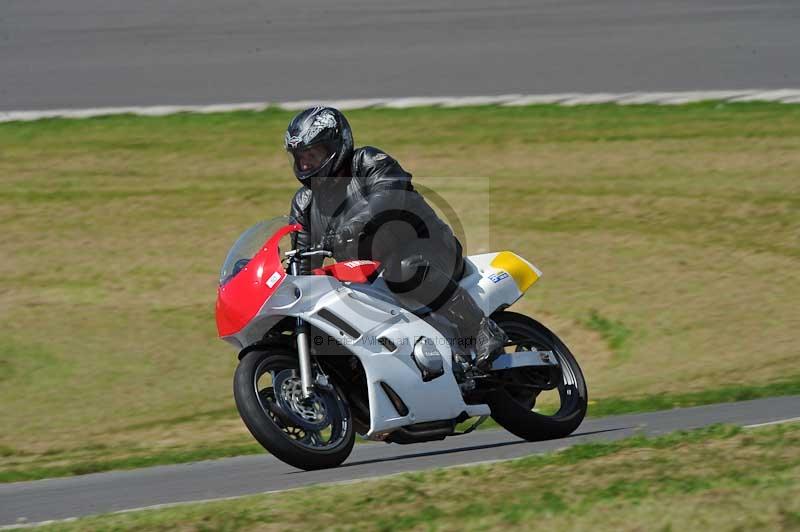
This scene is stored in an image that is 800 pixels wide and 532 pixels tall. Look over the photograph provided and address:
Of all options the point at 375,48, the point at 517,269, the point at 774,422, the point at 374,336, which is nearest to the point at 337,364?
the point at 374,336

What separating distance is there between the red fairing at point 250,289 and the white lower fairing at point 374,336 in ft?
0.14

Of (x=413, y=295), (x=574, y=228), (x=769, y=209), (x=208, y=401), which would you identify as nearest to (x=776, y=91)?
(x=769, y=209)

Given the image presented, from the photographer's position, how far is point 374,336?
6914 millimetres

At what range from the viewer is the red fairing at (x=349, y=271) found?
6.95 m

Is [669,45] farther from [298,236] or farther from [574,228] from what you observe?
[298,236]

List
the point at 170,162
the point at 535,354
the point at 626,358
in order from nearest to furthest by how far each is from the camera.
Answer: the point at 535,354 < the point at 626,358 < the point at 170,162

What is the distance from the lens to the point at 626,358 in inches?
428

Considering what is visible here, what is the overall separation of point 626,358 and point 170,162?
7.67 m

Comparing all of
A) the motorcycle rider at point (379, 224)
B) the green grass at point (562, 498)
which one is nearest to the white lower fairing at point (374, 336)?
the motorcycle rider at point (379, 224)

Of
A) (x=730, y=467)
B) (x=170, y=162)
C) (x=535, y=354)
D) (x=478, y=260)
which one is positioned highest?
(x=170, y=162)

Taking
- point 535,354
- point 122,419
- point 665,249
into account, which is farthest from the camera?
point 665,249

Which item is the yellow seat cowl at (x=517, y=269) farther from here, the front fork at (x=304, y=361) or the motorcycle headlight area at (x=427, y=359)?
the front fork at (x=304, y=361)

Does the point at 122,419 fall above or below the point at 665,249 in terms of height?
below

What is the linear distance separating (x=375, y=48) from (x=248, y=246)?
41.7 feet
